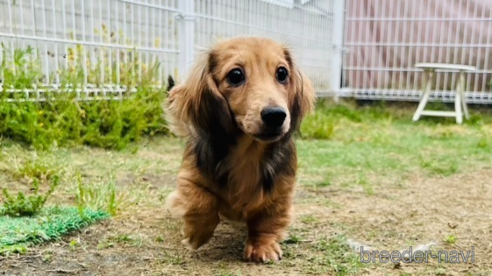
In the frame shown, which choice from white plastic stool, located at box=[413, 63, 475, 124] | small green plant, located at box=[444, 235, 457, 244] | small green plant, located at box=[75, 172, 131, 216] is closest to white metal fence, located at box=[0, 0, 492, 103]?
white plastic stool, located at box=[413, 63, 475, 124]

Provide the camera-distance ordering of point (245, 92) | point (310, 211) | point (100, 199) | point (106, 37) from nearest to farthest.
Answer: point (245, 92)
point (100, 199)
point (310, 211)
point (106, 37)

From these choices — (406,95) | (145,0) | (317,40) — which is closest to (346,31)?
(317,40)

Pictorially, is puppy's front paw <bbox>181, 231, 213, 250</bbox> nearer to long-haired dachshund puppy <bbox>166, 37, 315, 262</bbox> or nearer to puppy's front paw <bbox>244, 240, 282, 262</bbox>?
long-haired dachshund puppy <bbox>166, 37, 315, 262</bbox>

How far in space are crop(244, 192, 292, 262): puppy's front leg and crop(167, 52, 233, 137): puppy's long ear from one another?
37 centimetres

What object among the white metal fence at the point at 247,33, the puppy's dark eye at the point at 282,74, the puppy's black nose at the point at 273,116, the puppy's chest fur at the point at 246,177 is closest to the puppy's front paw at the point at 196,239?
the puppy's chest fur at the point at 246,177

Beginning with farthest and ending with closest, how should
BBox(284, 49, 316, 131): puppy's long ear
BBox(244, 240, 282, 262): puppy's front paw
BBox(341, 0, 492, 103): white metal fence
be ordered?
BBox(341, 0, 492, 103): white metal fence < BBox(284, 49, 316, 131): puppy's long ear < BBox(244, 240, 282, 262): puppy's front paw

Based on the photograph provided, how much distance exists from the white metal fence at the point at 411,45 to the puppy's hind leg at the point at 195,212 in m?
6.24

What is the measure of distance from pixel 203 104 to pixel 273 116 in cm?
41

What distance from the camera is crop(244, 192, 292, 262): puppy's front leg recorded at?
1814mm

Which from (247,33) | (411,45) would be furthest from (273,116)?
(411,45)

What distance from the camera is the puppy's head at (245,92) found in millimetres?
1680

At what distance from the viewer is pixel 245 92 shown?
5.84 ft

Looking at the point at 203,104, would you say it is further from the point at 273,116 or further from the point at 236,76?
the point at 273,116

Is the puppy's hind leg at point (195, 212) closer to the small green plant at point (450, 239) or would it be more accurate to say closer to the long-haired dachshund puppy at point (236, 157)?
the long-haired dachshund puppy at point (236, 157)
